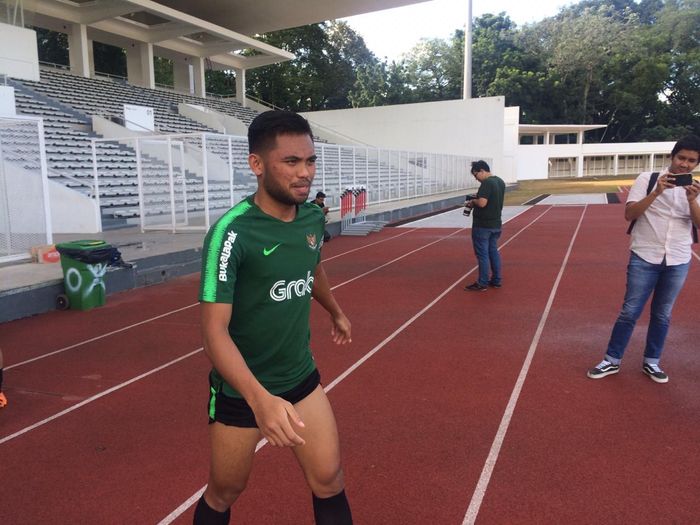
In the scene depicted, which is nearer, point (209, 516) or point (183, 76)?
point (209, 516)

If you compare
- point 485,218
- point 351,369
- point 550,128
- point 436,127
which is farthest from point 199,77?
point 351,369

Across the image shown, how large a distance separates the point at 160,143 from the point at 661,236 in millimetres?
15997

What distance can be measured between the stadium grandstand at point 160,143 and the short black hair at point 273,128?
6.49 meters

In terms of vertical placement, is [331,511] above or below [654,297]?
below

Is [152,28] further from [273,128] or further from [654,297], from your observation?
[273,128]

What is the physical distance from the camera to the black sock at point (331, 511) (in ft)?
6.83

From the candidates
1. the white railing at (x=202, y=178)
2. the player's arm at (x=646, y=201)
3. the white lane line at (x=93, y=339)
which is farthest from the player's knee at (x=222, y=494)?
the white railing at (x=202, y=178)

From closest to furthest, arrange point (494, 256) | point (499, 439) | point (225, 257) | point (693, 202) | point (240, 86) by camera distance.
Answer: point (225, 257) < point (499, 439) < point (693, 202) < point (494, 256) < point (240, 86)

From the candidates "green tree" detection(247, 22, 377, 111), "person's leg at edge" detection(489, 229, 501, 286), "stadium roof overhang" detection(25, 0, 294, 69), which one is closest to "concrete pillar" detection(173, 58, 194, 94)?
"stadium roof overhang" detection(25, 0, 294, 69)

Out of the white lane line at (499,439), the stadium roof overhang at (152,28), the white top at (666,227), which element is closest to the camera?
the white lane line at (499,439)

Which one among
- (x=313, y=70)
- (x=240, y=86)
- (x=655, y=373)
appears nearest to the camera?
(x=655, y=373)

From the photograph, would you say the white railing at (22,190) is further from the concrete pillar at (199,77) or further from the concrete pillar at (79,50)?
the concrete pillar at (199,77)

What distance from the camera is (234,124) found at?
3009cm

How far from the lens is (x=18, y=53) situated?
20.6 m
